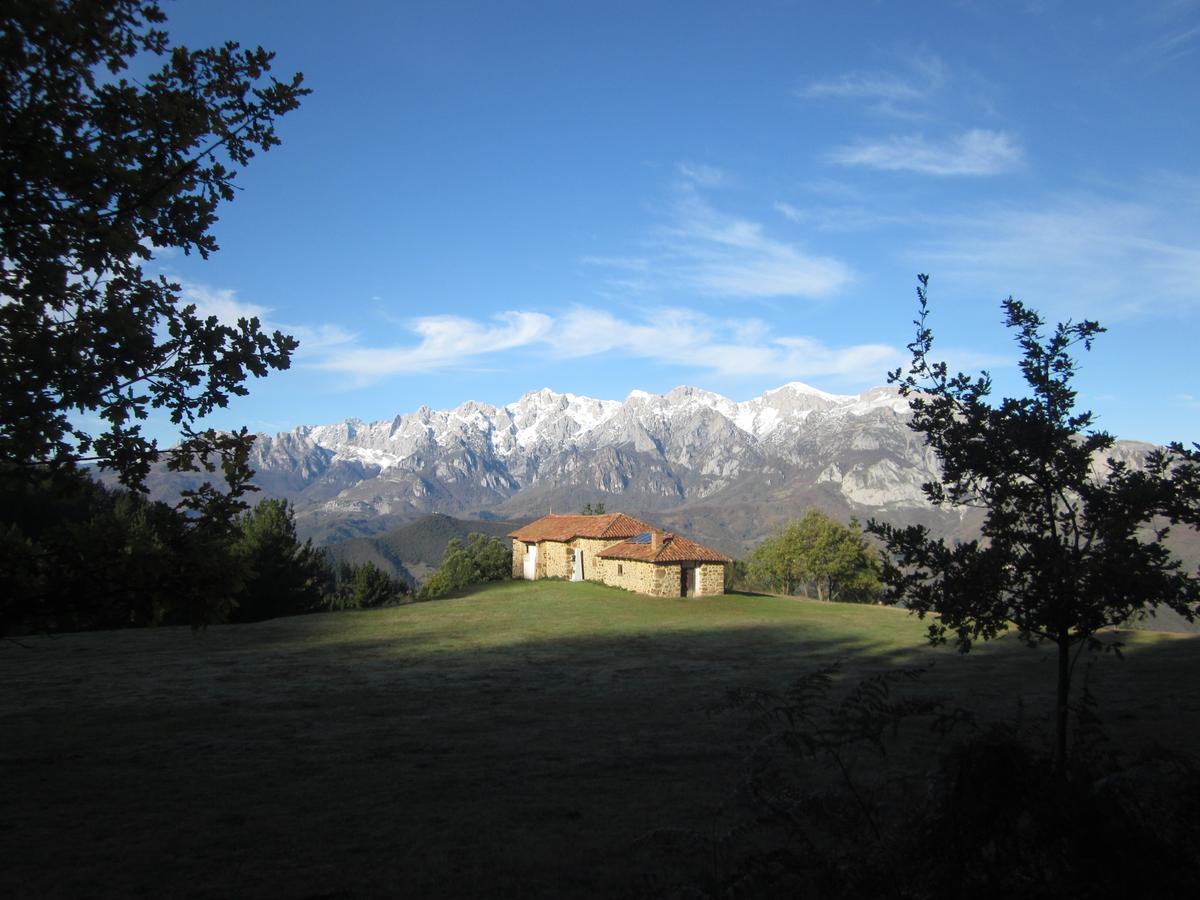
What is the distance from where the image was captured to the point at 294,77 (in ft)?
21.0

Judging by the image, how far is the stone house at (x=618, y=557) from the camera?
4938cm

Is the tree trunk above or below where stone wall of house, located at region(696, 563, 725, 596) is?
above

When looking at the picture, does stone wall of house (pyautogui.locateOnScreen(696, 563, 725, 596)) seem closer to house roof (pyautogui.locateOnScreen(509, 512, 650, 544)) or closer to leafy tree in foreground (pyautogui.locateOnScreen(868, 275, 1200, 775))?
house roof (pyautogui.locateOnScreen(509, 512, 650, 544))

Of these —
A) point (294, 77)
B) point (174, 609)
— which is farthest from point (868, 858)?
point (294, 77)

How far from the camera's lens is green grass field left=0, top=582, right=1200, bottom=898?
9.04 m

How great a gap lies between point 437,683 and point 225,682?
21.5ft

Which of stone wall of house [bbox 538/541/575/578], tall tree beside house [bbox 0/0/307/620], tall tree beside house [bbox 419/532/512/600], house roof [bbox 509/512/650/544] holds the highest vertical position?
tall tree beside house [bbox 0/0/307/620]

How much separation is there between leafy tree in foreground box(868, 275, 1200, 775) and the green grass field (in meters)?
1.66

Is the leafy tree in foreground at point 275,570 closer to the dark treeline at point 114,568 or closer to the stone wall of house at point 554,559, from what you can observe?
the stone wall of house at point 554,559

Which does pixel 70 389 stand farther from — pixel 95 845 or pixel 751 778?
pixel 95 845

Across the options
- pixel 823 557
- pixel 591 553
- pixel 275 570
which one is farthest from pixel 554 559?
pixel 823 557

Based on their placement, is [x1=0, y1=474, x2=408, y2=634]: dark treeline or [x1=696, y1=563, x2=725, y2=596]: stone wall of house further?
[x1=696, y1=563, x2=725, y2=596]: stone wall of house

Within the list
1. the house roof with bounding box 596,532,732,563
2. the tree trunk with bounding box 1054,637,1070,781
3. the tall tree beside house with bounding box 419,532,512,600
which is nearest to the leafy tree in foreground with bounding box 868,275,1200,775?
the tree trunk with bounding box 1054,637,1070,781

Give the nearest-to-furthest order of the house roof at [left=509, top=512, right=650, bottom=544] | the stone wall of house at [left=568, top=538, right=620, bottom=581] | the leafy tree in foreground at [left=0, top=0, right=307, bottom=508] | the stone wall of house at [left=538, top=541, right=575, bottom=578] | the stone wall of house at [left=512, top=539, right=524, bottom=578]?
the leafy tree in foreground at [left=0, top=0, right=307, bottom=508] → the stone wall of house at [left=568, top=538, right=620, bottom=581] → the house roof at [left=509, top=512, right=650, bottom=544] → the stone wall of house at [left=538, top=541, right=575, bottom=578] → the stone wall of house at [left=512, top=539, right=524, bottom=578]
